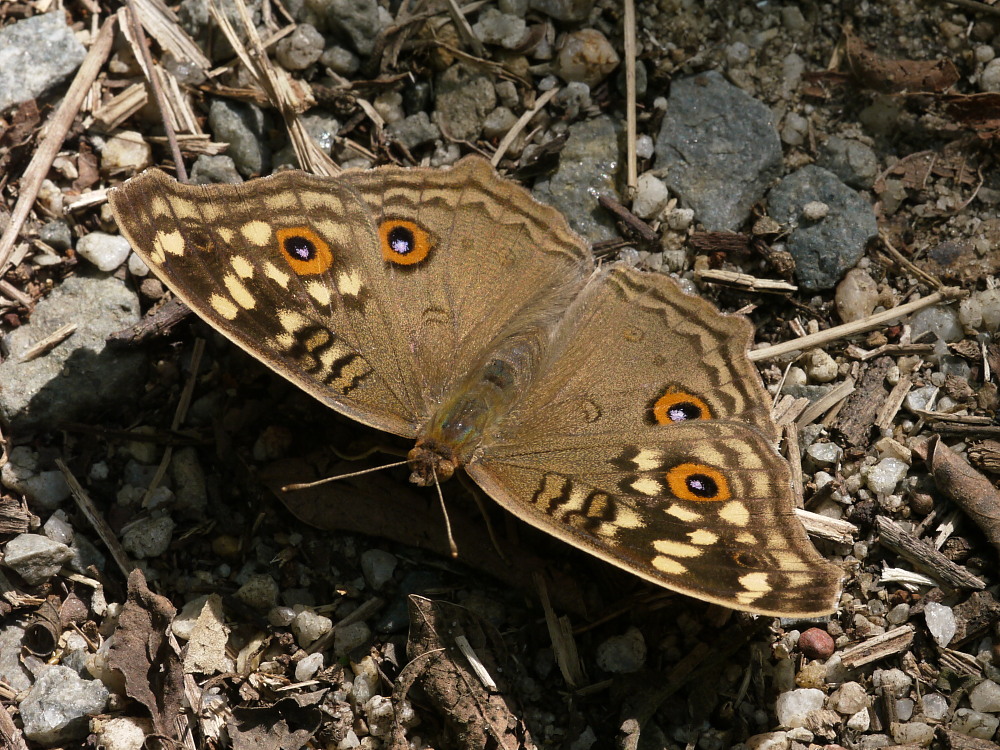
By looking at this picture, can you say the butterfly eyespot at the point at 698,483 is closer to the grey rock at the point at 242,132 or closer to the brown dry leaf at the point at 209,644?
the brown dry leaf at the point at 209,644

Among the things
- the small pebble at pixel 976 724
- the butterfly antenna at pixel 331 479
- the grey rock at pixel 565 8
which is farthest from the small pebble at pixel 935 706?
the grey rock at pixel 565 8

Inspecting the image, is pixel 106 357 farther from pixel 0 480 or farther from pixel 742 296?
pixel 742 296

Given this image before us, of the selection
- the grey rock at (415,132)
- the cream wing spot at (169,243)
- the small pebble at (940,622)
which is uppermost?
the cream wing spot at (169,243)

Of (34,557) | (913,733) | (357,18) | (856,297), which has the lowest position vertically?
(913,733)

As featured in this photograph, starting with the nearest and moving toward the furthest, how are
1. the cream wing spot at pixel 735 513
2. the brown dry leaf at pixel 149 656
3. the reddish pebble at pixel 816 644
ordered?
the cream wing spot at pixel 735 513
the brown dry leaf at pixel 149 656
the reddish pebble at pixel 816 644

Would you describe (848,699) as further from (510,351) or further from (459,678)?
(510,351)

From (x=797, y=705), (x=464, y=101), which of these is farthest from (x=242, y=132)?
(x=797, y=705)
